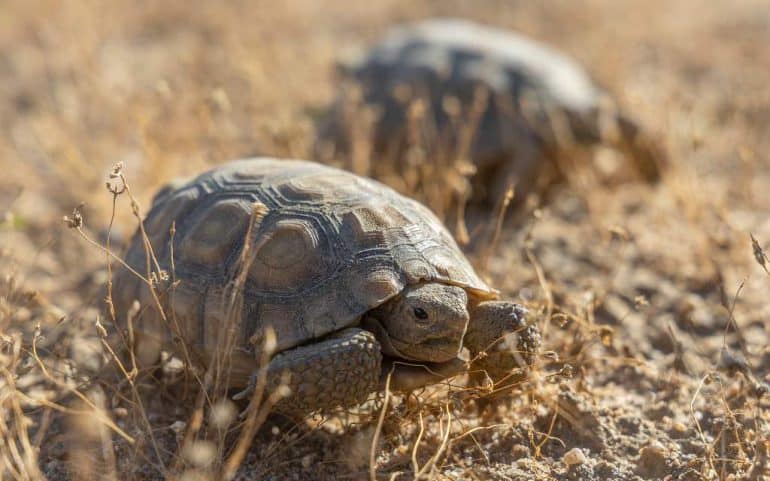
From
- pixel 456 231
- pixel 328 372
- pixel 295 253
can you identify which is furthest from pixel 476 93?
pixel 328 372

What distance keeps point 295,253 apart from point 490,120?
315 cm

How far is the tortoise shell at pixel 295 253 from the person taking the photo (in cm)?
269

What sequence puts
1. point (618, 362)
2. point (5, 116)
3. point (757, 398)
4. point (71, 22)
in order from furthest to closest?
point (71, 22) → point (5, 116) → point (618, 362) → point (757, 398)

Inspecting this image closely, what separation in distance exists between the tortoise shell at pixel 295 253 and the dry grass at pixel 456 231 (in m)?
0.14

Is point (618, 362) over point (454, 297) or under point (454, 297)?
under

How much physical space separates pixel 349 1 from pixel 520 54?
5.42 m

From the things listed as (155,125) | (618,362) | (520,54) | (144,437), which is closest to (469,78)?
(520,54)

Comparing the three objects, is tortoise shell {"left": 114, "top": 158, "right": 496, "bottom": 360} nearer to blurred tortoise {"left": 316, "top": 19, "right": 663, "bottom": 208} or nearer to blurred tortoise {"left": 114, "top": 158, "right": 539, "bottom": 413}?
blurred tortoise {"left": 114, "top": 158, "right": 539, "bottom": 413}

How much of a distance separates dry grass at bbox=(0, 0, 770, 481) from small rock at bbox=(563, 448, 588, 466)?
0.03 m

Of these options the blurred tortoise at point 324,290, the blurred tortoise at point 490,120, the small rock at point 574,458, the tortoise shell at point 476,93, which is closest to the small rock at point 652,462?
the small rock at point 574,458

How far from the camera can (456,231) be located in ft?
16.3

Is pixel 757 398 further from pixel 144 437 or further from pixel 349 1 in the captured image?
pixel 349 1

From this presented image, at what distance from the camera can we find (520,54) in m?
5.82

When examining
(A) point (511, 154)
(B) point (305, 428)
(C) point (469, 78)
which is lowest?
(B) point (305, 428)
